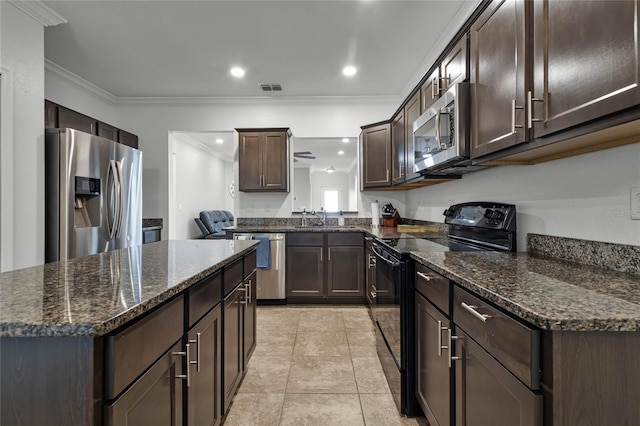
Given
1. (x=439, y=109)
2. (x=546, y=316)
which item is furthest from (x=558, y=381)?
(x=439, y=109)

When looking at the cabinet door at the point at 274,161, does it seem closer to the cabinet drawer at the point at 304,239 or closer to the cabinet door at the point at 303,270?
the cabinet drawer at the point at 304,239

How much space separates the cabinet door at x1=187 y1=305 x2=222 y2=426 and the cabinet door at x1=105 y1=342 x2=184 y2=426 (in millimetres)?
87

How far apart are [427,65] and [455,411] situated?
10.2ft

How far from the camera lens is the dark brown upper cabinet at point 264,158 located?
4070 millimetres

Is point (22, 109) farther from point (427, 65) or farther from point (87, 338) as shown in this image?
point (427, 65)

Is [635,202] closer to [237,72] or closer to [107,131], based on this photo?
[237,72]

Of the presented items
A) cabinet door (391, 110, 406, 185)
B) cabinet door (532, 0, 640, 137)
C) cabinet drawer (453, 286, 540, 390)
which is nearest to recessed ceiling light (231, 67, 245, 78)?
cabinet door (391, 110, 406, 185)

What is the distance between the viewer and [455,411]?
123cm

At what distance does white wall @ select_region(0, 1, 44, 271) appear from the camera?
7.44ft

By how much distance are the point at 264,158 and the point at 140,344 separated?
342cm

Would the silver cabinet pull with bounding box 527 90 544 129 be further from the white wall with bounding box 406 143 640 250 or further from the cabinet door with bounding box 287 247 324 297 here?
the cabinet door with bounding box 287 247 324 297

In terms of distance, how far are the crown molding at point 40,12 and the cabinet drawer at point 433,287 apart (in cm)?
338

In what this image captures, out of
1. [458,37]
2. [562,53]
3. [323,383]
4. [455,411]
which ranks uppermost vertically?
[458,37]

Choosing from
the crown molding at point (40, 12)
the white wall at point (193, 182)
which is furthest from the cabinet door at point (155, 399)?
the white wall at point (193, 182)
